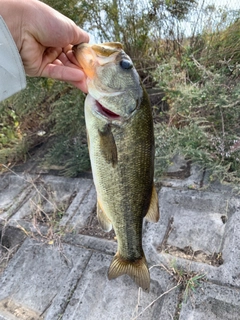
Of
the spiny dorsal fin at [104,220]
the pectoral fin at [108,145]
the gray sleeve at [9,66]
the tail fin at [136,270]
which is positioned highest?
the gray sleeve at [9,66]

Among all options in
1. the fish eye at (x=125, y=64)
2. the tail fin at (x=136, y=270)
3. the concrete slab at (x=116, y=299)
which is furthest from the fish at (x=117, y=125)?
the concrete slab at (x=116, y=299)

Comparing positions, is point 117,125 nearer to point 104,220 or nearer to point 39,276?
point 104,220

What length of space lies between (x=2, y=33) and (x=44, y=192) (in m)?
1.92

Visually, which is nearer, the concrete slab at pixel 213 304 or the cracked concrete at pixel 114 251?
the concrete slab at pixel 213 304

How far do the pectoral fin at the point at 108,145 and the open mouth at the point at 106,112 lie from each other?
0.19ft

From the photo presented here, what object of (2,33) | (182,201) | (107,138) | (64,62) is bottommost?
(182,201)

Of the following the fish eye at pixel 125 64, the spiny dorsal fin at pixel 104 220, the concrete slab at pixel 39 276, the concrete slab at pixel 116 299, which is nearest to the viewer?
the fish eye at pixel 125 64

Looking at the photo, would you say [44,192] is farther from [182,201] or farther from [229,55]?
[229,55]

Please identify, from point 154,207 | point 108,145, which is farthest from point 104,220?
point 108,145

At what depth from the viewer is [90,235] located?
248 cm

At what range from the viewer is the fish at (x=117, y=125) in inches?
55.3

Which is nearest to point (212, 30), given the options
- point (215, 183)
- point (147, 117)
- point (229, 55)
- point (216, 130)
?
point (229, 55)

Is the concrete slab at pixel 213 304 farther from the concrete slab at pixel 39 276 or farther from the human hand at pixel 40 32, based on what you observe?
the human hand at pixel 40 32

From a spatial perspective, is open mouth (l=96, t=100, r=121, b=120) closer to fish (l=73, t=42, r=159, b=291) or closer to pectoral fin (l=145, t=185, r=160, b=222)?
fish (l=73, t=42, r=159, b=291)
